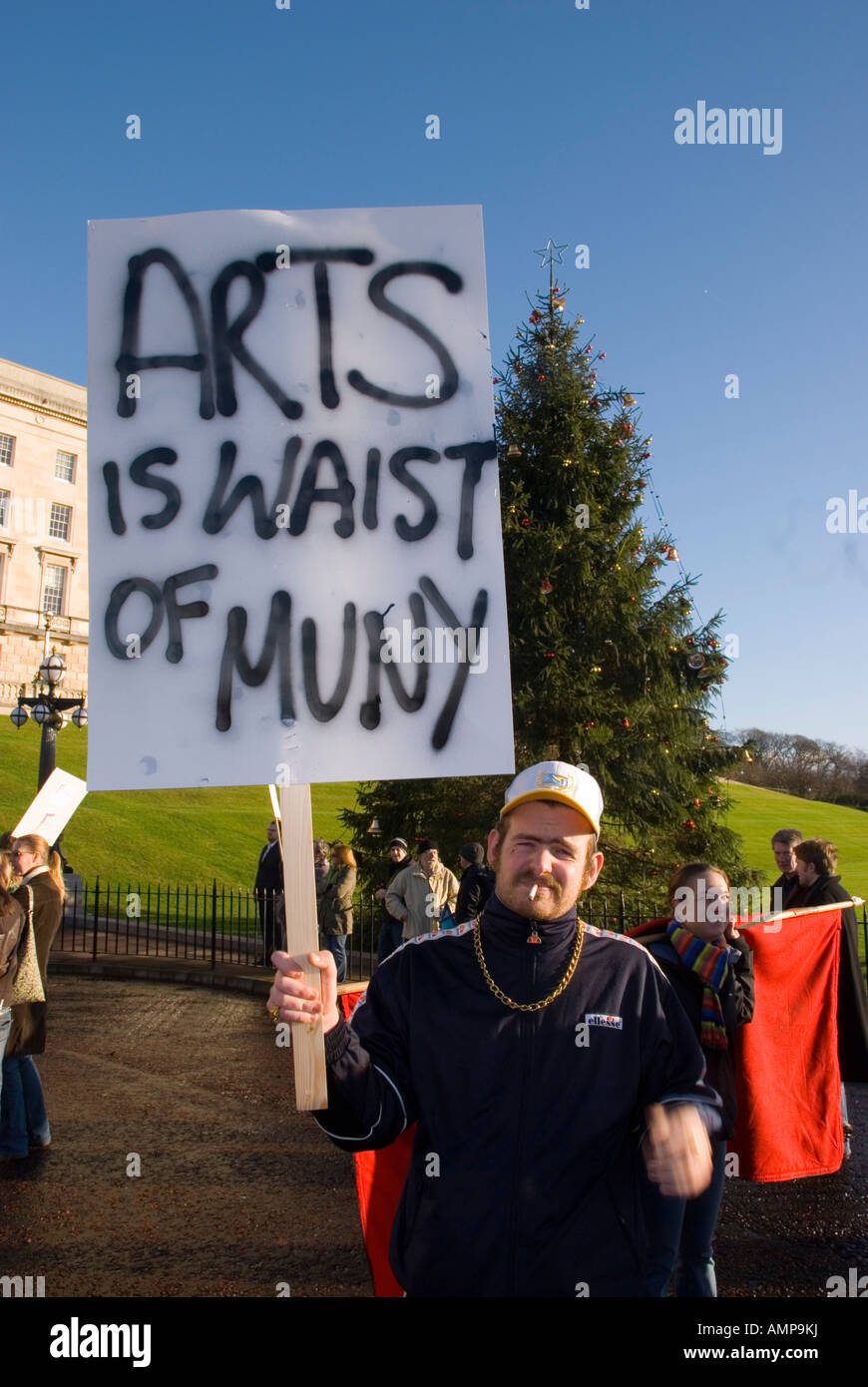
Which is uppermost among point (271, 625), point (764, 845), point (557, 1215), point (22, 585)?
point (22, 585)

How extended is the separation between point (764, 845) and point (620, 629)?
26200mm

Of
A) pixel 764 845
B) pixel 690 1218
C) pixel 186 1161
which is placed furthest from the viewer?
pixel 764 845

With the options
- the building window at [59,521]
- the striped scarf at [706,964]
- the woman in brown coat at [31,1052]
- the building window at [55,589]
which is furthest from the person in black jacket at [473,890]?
the building window at [59,521]

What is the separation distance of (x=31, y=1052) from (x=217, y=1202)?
5.17ft

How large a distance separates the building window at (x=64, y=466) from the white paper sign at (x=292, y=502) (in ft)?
204

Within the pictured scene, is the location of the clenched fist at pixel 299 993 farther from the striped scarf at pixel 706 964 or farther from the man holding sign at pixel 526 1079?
the striped scarf at pixel 706 964

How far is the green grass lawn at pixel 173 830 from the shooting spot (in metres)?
24.9

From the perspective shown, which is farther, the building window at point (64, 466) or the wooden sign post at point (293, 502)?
the building window at point (64, 466)

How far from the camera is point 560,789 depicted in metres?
2.44

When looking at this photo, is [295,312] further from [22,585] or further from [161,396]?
[22,585]

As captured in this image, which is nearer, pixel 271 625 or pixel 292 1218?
pixel 271 625

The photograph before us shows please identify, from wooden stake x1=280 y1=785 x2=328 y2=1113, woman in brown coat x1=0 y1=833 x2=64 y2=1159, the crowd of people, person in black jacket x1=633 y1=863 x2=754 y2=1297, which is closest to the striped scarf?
person in black jacket x1=633 y1=863 x2=754 y2=1297

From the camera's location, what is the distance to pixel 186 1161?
266 inches

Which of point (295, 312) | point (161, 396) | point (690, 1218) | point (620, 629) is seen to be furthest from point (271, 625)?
point (620, 629)
